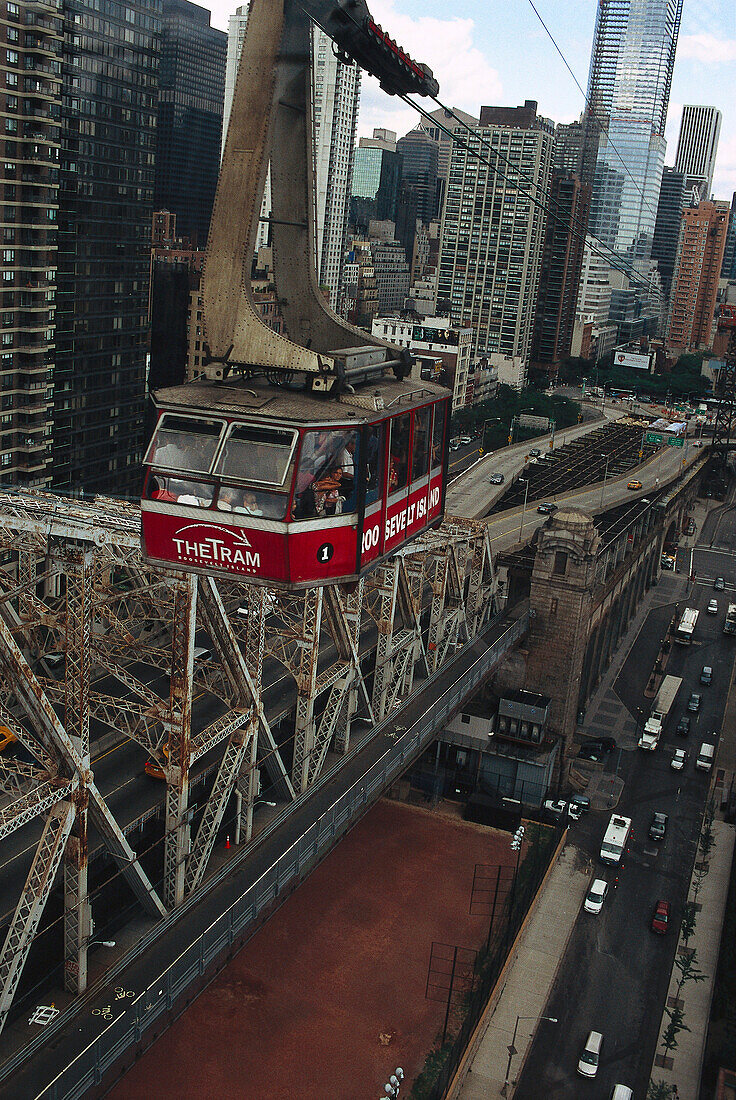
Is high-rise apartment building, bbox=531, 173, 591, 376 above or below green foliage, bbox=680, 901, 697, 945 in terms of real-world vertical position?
above

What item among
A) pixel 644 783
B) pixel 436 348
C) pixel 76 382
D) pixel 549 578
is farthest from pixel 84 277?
pixel 436 348

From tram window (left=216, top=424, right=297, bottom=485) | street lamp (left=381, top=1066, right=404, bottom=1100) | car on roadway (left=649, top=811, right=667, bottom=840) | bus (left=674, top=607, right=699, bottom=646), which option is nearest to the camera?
tram window (left=216, top=424, right=297, bottom=485)

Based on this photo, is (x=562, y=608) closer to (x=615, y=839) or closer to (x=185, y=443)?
(x=615, y=839)

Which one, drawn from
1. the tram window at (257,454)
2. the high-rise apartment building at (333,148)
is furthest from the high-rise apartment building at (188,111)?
the tram window at (257,454)

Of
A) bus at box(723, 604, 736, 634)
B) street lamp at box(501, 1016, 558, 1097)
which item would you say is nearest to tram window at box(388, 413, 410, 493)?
street lamp at box(501, 1016, 558, 1097)

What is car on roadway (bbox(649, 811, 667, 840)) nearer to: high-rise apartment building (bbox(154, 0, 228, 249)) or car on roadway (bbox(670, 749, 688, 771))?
car on roadway (bbox(670, 749, 688, 771))

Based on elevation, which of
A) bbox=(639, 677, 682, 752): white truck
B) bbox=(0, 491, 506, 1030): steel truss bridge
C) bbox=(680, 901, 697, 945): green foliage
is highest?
bbox=(0, 491, 506, 1030): steel truss bridge

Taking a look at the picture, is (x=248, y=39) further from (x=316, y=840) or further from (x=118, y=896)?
(x=118, y=896)
